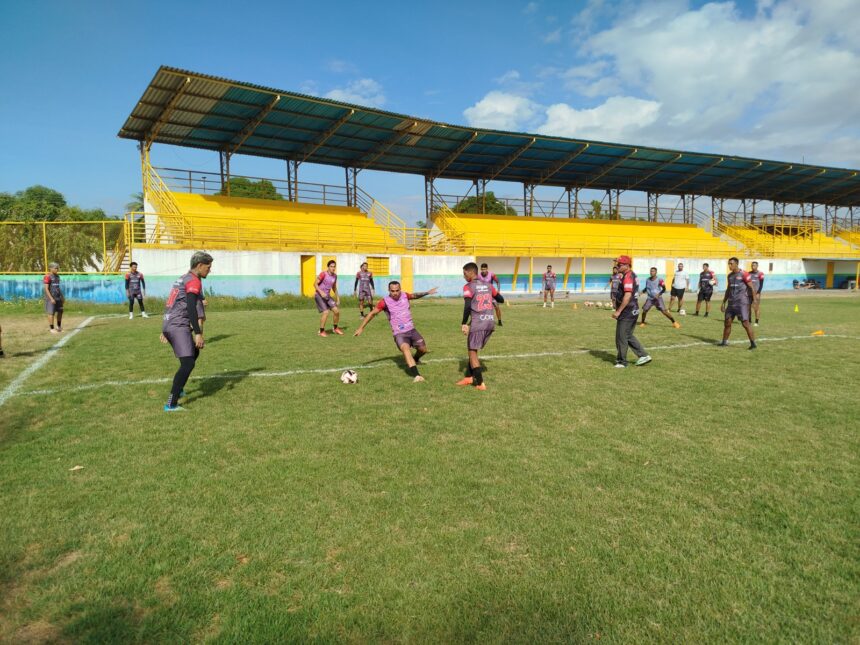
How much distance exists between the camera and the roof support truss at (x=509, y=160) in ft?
109

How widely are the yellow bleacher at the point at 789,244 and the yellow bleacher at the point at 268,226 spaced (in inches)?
1281

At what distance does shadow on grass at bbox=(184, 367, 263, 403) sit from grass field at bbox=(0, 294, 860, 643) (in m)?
0.07

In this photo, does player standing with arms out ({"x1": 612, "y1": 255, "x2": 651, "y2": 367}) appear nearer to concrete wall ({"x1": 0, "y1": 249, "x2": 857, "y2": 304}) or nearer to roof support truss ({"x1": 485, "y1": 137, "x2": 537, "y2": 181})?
concrete wall ({"x1": 0, "y1": 249, "x2": 857, "y2": 304})

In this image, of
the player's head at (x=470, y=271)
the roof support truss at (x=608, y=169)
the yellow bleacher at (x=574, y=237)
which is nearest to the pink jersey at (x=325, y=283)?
the player's head at (x=470, y=271)

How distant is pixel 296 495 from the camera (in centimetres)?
408

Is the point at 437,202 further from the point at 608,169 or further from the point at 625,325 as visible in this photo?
the point at 625,325

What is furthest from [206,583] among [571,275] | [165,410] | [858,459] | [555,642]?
[571,275]

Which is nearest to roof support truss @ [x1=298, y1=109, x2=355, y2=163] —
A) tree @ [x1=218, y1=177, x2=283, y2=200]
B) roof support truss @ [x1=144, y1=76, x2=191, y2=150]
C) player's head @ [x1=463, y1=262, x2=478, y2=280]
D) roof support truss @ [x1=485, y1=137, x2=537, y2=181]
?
roof support truss @ [x1=144, y1=76, x2=191, y2=150]

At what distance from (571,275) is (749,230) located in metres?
23.0

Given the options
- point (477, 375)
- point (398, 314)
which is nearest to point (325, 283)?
point (398, 314)

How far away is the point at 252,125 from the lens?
89.5ft

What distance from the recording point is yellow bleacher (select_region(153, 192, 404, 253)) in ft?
84.3

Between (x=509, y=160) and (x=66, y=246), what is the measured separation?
2566cm

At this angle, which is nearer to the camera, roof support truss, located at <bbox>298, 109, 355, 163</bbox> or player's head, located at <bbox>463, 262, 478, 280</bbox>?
player's head, located at <bbox>463, 262, 478, 280</bbox>
